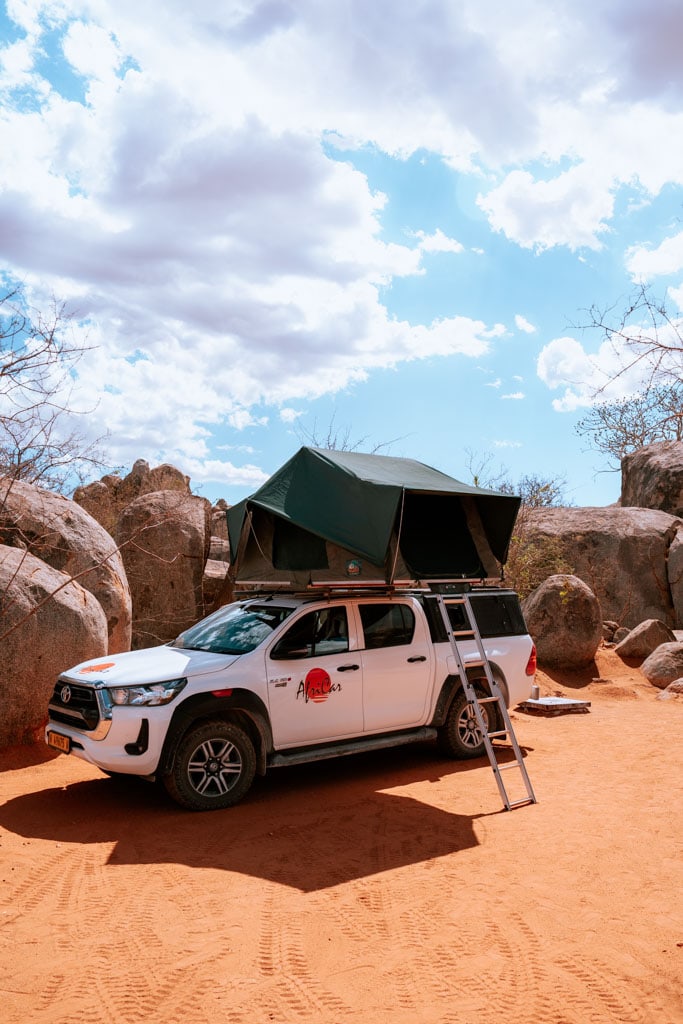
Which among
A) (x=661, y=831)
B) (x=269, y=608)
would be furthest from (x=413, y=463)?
(x=661, y=831)

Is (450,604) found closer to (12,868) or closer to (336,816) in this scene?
(336,816)

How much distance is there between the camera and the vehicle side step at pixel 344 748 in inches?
292

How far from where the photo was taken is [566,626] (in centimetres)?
1605

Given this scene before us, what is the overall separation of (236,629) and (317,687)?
1.02 meters

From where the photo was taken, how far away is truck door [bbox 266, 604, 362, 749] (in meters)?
7.49

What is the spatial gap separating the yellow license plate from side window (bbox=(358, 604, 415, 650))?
290 cm

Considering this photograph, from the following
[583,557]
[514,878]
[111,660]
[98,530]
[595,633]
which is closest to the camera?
[514,878]

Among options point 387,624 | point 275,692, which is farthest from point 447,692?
point 275,692

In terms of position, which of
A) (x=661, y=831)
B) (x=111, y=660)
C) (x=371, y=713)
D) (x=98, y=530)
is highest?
(x=98, y=530)

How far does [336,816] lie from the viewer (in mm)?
7016

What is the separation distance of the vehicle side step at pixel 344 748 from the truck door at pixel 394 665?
0.31ft

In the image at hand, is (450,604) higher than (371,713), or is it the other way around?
(450,604)

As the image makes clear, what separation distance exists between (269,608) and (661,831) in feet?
13.2

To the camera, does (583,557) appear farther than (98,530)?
Yes
